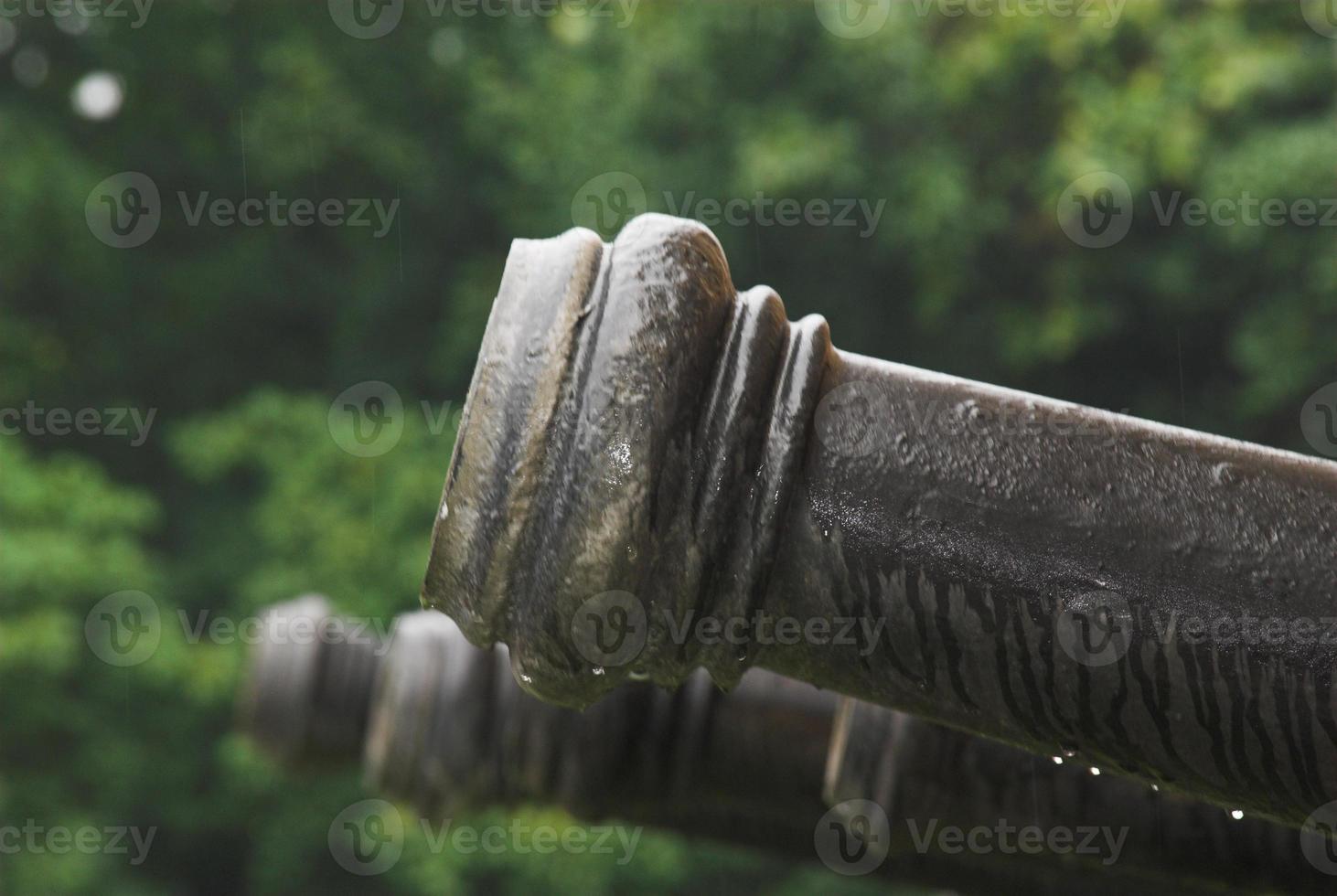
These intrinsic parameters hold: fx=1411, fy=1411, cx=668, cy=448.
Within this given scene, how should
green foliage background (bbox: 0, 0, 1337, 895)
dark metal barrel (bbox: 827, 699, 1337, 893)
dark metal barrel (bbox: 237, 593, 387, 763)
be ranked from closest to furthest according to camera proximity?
dark metal barrel (bbox: 827, 699, 1337, 893)
dark metal barrel (bbox: 237, 593, 387, 763)
green foliage background (bbox: 0, 0, 1337, 895)

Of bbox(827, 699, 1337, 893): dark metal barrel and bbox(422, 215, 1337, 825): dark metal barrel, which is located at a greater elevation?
bbox(422, 215, 1337, 825): dark metal barrel

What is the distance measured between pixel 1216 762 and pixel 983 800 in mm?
533

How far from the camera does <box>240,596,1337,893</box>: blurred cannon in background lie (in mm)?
1564

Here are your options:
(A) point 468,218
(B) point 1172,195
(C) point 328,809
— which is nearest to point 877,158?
(B) point 1172,195

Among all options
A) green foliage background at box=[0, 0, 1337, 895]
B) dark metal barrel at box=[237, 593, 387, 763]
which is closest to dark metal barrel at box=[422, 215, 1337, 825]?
dark metal barrel at box=[237, 593, 387, 763]

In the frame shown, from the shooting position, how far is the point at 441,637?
2.02 metres

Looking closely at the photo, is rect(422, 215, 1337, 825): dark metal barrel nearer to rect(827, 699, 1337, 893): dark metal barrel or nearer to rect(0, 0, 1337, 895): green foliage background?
rect(827, 699, 1337, 893): dark metal barrel

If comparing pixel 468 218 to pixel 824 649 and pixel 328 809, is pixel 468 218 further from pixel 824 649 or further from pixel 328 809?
pixel 824 649

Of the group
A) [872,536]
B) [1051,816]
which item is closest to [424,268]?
[1051,816]

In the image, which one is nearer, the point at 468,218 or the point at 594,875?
the point at 594,875

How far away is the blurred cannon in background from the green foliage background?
5.35m

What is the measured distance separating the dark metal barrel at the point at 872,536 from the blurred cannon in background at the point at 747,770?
1.49 ft

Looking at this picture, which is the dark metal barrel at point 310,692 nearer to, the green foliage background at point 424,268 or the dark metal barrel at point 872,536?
the dark metal barrel at point 872,536

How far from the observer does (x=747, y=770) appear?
1.88m
